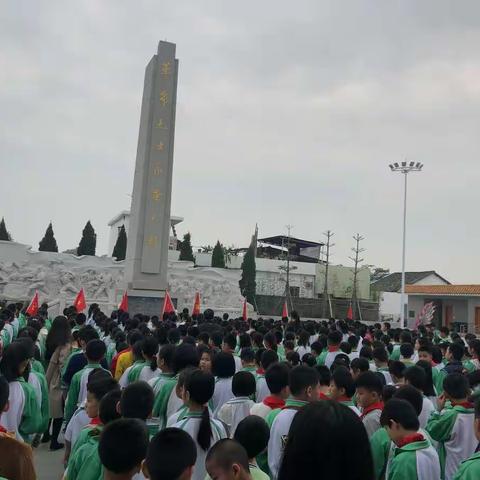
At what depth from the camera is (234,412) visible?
3.63 m

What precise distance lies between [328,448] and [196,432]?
1.72 meters

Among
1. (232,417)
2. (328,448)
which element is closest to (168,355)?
(232,417)

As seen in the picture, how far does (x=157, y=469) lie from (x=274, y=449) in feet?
4.55

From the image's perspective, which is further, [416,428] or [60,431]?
[60,431]

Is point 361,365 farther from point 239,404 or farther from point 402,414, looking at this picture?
point 402,414

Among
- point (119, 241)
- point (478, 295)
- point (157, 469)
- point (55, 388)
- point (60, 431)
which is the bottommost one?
point (60, 431)

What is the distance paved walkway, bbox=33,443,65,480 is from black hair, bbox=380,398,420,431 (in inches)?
143

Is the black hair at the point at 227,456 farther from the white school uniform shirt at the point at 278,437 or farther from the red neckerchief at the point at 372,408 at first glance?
the red neckerchief at the point at 372,408

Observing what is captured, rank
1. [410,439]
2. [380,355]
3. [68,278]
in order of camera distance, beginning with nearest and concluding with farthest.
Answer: [410,439]
[380,355]
[68,278]

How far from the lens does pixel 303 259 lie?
4012cm

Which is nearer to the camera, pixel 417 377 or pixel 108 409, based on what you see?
pixel 108 409

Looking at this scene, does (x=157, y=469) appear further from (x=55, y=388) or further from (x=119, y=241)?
(x=119, y=241)

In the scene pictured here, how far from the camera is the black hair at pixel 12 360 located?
3.81 metres

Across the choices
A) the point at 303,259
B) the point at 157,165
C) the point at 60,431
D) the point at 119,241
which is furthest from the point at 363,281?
the point at 60,431
